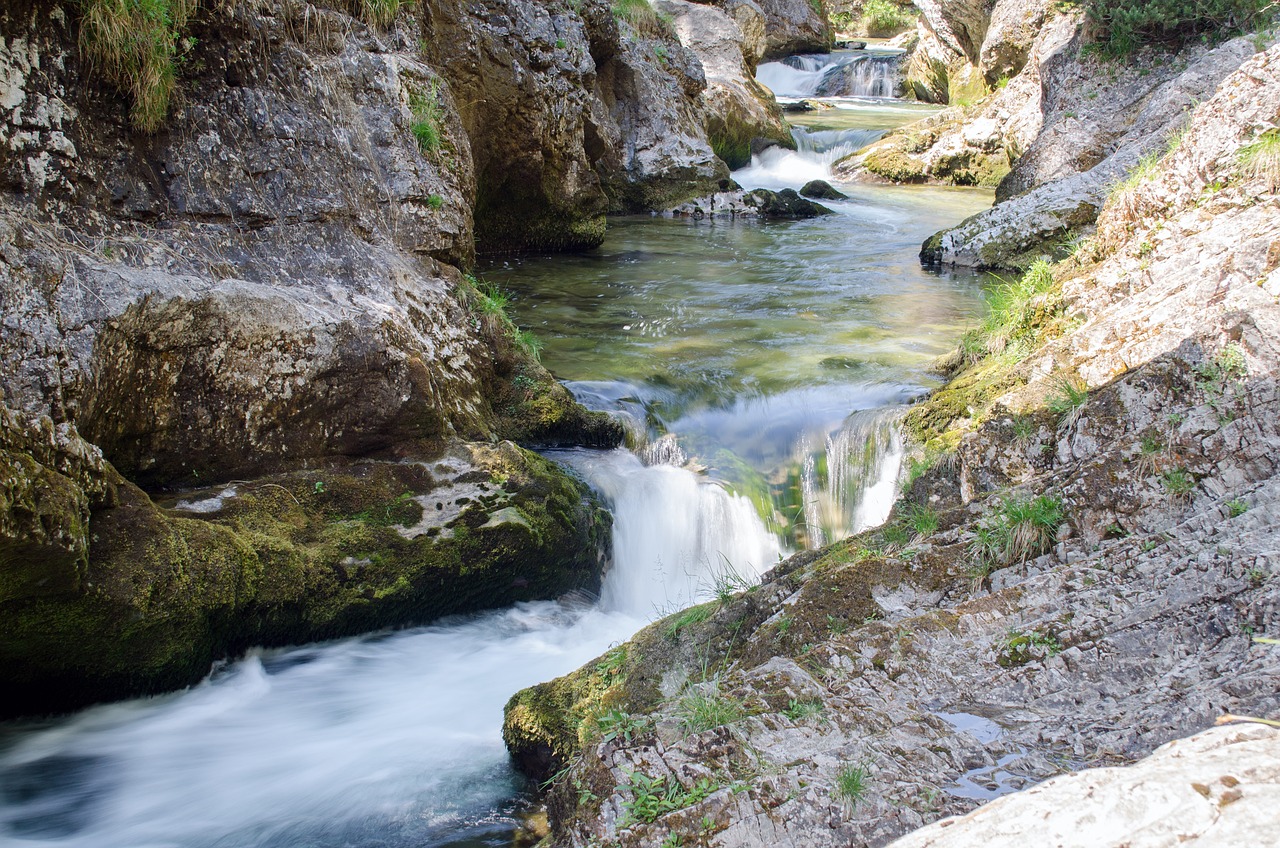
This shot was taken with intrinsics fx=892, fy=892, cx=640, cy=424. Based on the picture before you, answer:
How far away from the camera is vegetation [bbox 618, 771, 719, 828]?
2402 millimetres

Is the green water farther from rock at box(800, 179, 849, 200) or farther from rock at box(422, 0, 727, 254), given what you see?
rock at box(800, 179, 849, 200)

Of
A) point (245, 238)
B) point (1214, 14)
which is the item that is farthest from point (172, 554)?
point (1214, 14)

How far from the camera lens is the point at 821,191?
17625 mm

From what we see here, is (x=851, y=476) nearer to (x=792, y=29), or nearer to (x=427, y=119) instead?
(x=427, y=119)

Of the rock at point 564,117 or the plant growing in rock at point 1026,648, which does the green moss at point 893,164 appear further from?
the plant growing in rock at point 1026,648

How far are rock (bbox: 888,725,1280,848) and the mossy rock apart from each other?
362 cm

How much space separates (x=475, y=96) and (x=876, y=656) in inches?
351

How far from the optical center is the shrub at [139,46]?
4.89 metres

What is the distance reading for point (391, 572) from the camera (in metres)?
4.95

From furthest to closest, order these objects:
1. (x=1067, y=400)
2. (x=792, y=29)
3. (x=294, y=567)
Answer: (x=792, y=29)
(x=294, y=567)
(x=1067, y=400)

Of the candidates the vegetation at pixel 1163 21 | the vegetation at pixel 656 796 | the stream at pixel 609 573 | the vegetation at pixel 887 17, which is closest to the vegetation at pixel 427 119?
the stream at pixel 609 573

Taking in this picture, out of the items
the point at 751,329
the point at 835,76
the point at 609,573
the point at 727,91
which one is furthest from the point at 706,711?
the point at 835,76

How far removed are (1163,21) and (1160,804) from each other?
563 inches

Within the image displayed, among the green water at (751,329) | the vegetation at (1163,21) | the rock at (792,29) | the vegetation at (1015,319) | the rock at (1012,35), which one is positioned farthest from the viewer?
the rock at (792,29)
